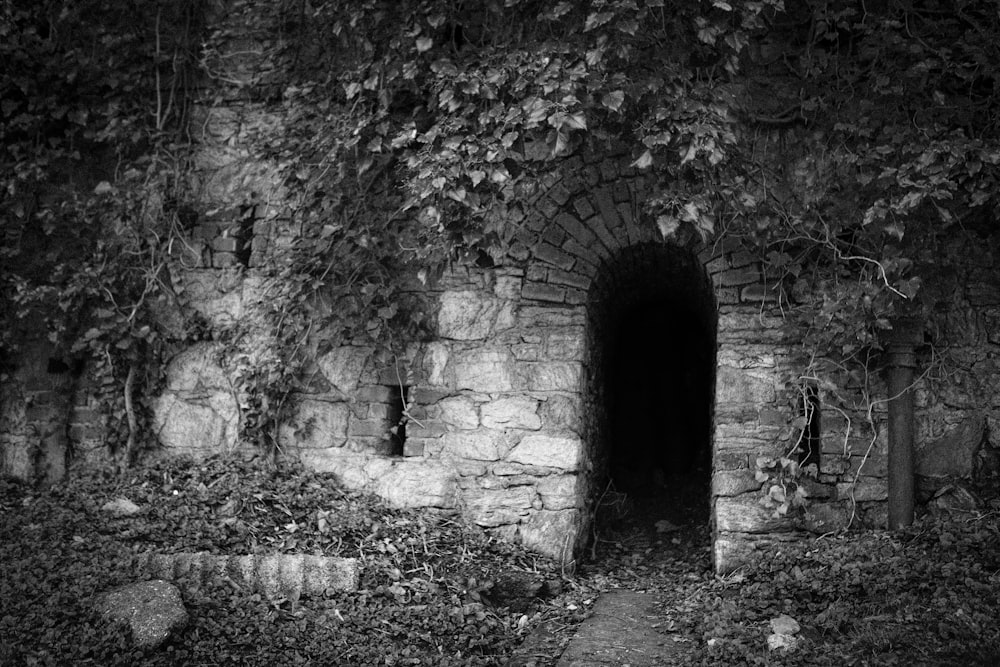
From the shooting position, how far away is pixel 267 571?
4250mm

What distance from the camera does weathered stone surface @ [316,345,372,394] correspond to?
204 inches

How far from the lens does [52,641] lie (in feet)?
11.6

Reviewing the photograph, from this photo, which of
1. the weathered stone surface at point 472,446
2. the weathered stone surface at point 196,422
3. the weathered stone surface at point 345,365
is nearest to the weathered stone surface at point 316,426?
the weathered stone surface at point 345,365

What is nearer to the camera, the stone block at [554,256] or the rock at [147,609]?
the rock at [147,609]

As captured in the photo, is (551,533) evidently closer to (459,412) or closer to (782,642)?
(459,412)

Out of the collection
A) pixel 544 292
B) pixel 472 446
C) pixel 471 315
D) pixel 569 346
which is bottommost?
pixel 472 446

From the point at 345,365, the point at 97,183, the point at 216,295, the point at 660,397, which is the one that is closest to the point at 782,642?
the point at 345,365

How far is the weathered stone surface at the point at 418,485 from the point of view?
195 inches

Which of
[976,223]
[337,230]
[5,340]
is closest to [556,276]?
[337,230]

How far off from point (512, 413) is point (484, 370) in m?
0.32

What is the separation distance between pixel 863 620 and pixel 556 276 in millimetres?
2498

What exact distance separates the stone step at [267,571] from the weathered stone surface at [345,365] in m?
1.25

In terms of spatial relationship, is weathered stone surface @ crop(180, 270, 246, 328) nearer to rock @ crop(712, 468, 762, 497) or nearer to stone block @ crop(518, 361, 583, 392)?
stone block @ crop(518, 361, 583, 392)

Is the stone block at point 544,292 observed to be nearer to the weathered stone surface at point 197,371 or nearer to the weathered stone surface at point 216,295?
the weathered stone surface at point 216,295
